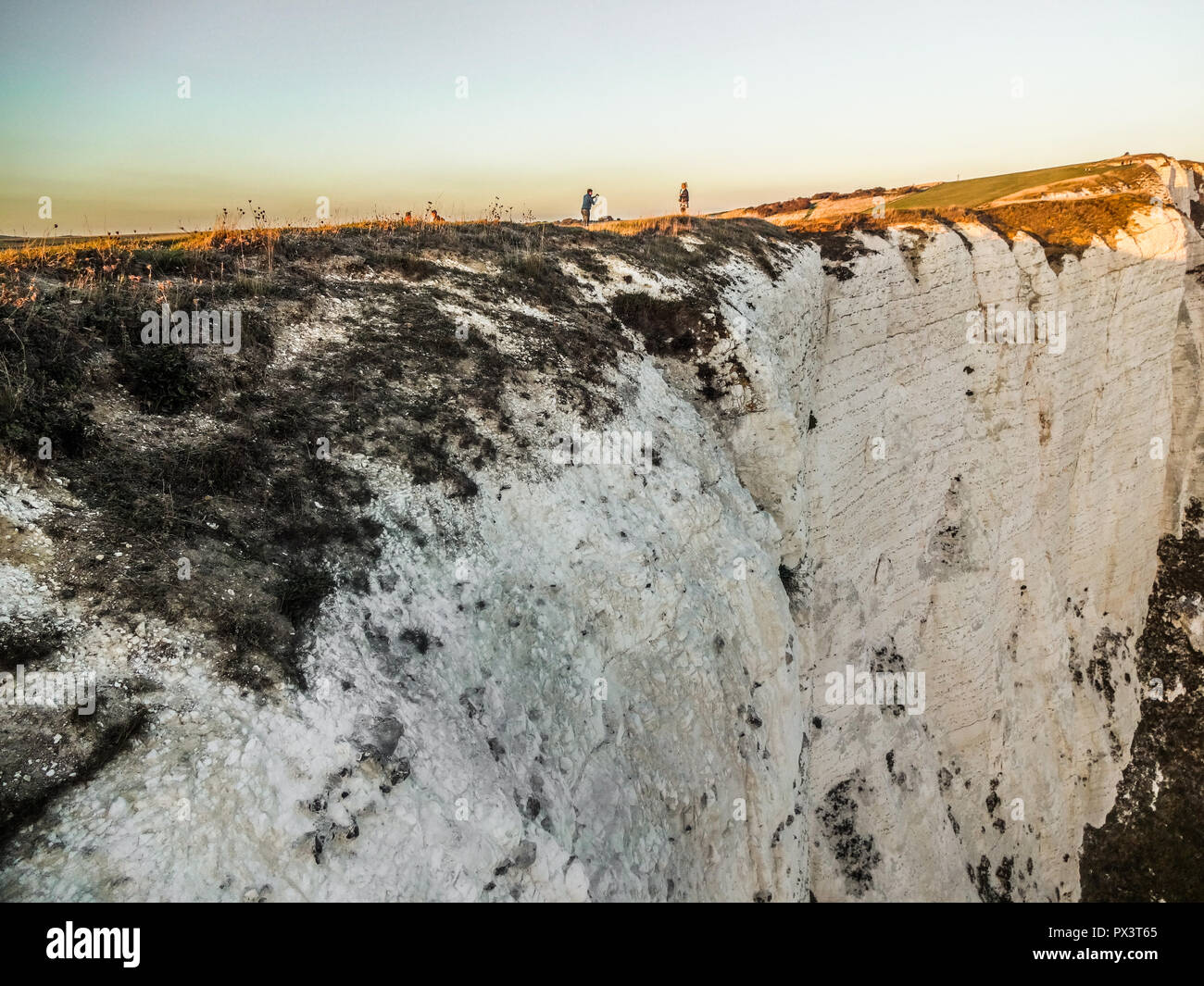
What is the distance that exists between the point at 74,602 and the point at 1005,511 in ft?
86.2

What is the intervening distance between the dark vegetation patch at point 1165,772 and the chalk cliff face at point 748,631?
90 cm

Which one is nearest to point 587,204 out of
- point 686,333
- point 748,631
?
point 686,333

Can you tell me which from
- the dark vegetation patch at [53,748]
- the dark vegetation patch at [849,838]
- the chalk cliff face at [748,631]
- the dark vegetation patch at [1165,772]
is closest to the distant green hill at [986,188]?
the chalk cliff face at [748,631]

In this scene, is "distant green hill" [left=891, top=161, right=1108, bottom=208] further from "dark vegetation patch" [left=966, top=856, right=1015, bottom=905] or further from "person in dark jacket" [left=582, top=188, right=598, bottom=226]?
"dark vegetation patch" [left=966, top=856, right=1015, bottom=905]

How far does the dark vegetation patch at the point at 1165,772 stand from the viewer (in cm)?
2539

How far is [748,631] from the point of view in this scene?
38.8ft

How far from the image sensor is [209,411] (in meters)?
8.18

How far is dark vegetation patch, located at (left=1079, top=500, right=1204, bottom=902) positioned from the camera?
83.3ft

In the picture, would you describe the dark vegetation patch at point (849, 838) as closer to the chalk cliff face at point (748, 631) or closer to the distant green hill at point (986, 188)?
the chalk cliff face at point (748, 631)

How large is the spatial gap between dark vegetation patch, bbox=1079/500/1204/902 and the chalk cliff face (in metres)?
0.90

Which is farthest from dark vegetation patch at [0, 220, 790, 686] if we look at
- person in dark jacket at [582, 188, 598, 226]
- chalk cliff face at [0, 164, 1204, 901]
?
person in dark jacket at [582, 188, 598, 226]

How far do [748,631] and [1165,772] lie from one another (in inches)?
1093
